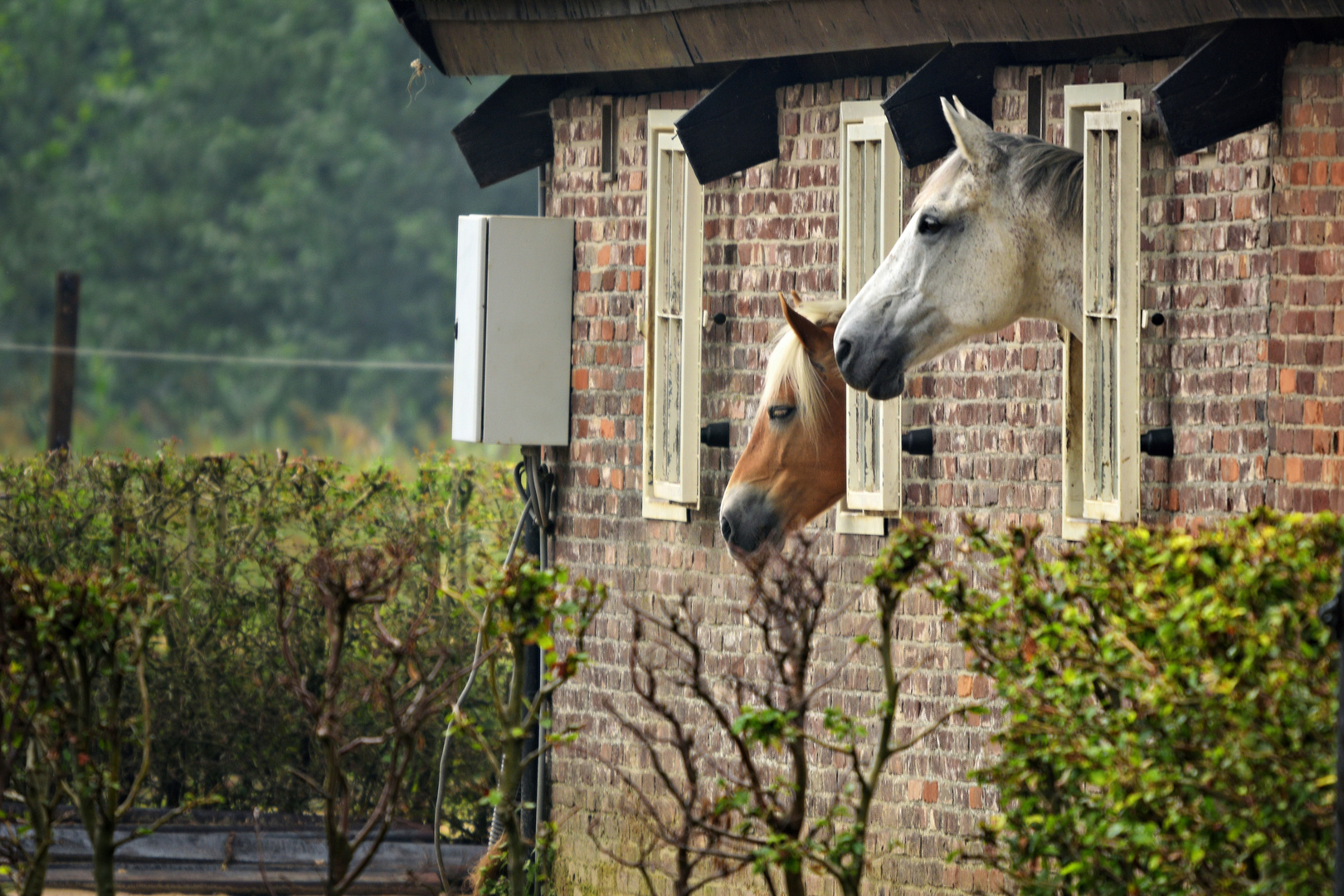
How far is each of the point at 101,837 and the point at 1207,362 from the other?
330cm

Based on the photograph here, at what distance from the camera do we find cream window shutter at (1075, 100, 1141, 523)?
586 cm

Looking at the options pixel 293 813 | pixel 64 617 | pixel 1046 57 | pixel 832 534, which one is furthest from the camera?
pixel 293 813

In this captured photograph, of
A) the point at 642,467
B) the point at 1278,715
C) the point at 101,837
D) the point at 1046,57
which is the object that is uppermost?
the point at 1046,57

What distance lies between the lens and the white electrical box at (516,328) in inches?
320

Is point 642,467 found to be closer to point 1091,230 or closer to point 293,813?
point 1091,230

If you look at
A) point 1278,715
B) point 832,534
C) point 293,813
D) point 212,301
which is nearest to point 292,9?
point 212,301

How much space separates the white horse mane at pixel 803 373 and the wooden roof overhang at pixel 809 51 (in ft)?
2.04

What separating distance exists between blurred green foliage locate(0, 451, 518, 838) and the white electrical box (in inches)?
68.7

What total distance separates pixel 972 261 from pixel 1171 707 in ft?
7.04

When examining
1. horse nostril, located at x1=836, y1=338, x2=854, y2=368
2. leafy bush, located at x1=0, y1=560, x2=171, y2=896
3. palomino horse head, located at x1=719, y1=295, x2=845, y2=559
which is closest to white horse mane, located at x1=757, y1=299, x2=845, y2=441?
palomino horse head, located at x1=719, y1=295, x2=845, y2=559

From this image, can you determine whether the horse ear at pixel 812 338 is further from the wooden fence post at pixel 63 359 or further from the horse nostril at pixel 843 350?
the wooden fence post at pixel 63 359

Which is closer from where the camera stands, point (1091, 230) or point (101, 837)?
point (101, 837)

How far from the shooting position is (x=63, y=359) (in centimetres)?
1669

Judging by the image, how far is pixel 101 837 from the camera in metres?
4.90
